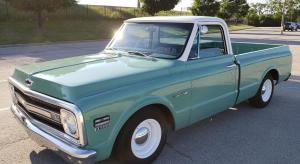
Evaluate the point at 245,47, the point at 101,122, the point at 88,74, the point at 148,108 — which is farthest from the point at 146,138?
the point at 245,47

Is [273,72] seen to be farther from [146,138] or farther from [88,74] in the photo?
[88,74]

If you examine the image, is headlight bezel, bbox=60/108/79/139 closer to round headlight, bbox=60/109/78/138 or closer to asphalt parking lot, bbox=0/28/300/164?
round headlight, bbox=60/109/78/138

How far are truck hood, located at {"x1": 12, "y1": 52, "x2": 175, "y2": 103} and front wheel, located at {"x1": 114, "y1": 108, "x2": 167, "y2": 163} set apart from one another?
43 cm

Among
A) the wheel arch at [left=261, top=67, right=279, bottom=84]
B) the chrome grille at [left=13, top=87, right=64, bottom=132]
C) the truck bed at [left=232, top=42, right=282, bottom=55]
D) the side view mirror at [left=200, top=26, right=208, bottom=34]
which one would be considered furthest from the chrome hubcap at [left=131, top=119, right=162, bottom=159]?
the truck bed at [left=232, top=42, right=282, bottom=55]

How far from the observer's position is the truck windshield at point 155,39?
174 inches

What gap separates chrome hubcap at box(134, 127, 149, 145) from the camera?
3722mm

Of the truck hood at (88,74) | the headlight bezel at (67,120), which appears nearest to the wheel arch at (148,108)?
the truck hood at (88,74)

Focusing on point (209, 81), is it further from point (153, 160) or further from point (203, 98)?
point (153, 160)

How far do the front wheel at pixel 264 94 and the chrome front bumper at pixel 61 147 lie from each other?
399 cm

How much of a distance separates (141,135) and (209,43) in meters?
1.87

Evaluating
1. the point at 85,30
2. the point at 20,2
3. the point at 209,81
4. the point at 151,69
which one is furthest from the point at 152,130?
the point at 85,30

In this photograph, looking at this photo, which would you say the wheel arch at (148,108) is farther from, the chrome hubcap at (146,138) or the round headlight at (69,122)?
the round headlight at (69,122)

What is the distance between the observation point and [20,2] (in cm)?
2248

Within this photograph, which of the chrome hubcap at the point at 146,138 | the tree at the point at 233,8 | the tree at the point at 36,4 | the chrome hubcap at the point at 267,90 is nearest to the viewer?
the chrome hubcap at the point at 146,138
